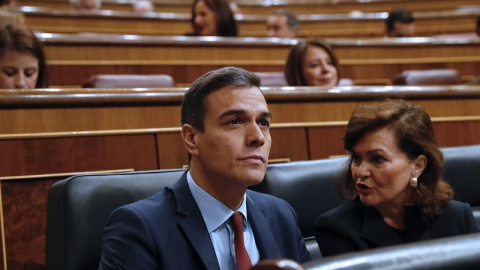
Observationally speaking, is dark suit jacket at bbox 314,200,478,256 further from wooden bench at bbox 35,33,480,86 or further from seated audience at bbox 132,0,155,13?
seated audience at bbox 132,0,155,13

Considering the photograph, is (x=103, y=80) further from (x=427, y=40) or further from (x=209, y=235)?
(x=427, y=40)

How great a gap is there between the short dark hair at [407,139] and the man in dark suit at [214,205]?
5.5 inches

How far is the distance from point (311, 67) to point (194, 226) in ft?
2.33

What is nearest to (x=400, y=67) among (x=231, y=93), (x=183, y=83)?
(x=183, y=83)

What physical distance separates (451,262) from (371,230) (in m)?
0.35

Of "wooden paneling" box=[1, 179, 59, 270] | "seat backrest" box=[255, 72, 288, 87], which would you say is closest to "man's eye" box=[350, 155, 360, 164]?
"wooden paneling" box=[1, 179, 59, 270]

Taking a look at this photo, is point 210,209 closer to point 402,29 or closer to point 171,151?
point 171,151

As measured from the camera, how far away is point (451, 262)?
1.01 ft

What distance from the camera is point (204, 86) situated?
1.85 ft

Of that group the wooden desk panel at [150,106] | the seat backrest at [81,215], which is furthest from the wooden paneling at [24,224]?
the seat backrest at [81,215]

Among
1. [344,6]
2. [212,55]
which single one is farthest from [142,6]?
[344,6]

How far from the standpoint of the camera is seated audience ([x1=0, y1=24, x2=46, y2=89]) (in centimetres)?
96

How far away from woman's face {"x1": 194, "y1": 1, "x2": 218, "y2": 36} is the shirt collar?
1.13 meters

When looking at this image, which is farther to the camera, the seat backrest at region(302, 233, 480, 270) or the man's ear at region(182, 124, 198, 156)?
Answer: the man's ear at region(182, 124, 198, 156)
